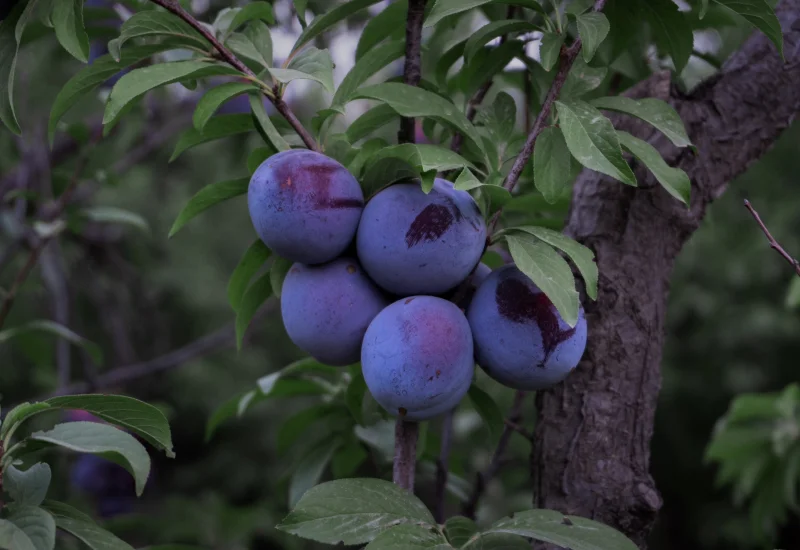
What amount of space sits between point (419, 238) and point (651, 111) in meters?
0.30

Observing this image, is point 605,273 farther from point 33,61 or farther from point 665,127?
point 33,61

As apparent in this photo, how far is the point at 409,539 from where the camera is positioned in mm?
728

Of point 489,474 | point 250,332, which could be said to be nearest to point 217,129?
point 489,474

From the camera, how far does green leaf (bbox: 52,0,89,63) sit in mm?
792

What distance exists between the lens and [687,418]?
470 centimetres

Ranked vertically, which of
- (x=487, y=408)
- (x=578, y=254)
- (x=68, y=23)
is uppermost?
(x=68, y=23)

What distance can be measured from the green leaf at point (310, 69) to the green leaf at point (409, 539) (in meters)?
0.41

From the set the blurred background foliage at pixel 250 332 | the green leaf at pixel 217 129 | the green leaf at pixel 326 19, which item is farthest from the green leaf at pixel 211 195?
the blurred background foliage at pixel 250 332

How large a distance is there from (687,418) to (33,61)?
12.9 ft

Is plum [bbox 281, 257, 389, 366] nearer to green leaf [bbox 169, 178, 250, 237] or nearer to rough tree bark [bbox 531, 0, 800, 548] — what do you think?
green leaf [bbox 169, 178, 250, 237]

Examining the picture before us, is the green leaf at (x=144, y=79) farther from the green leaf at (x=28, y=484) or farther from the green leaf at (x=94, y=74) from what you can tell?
the green leaf at (x=28, y=484)

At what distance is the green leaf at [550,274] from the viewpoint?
71 cm

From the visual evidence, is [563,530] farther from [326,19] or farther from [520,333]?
[326,19]

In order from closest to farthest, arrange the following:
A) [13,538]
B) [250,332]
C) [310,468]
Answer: [13,538]
[310,468]
[250,332]
